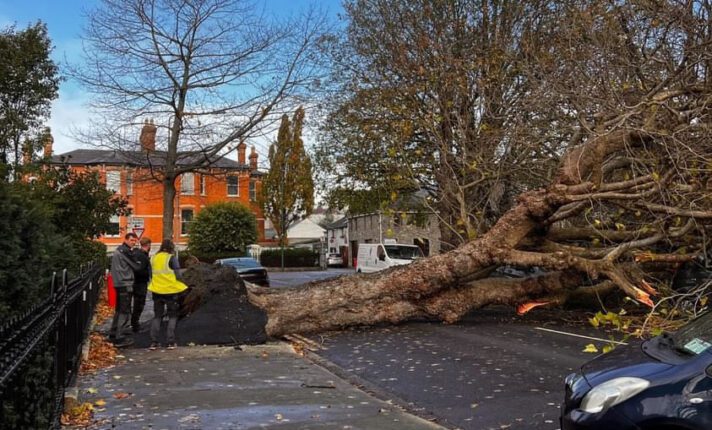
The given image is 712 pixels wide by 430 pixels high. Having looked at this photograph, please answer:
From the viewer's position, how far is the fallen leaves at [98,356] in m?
9.29

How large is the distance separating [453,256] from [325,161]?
10.9m

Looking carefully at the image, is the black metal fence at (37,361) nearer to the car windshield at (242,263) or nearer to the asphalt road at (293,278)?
the car windshield at (242,263)

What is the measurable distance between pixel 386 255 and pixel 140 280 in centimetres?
1774

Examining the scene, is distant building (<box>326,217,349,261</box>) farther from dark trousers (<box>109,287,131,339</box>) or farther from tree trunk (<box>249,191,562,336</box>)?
dark trousers (<box>109,287,131,339</box>)

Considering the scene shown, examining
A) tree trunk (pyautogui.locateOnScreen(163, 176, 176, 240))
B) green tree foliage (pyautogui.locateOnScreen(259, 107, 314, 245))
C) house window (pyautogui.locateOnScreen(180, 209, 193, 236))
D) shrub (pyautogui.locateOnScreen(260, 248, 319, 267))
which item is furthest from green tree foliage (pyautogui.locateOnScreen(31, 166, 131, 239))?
house window (pyautogui.locateOnScreen(180, 209, 193, 236))

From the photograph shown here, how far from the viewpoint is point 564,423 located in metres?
4.82

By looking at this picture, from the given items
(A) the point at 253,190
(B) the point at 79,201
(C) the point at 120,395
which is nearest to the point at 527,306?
(C) the point at 120,395

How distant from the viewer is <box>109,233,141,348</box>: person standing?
11523 mm

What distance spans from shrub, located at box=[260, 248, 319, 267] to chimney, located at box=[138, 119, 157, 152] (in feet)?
108

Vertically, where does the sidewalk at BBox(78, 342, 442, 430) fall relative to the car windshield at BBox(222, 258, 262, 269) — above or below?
below

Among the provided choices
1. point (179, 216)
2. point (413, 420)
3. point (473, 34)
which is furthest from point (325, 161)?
point (179, 216)

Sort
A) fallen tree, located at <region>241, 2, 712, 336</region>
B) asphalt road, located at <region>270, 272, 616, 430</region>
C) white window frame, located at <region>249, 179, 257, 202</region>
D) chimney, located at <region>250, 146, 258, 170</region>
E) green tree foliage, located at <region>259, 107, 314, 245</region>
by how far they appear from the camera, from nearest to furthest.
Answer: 1. asphalt road, located at <region>270, 272, 616, 430</region>
2. fallen tree, located at <region>241, 2, 712, 336</region>
3. chimney, located at <region>250, 146, 258, 170</region>
4. green tree foliage, located at <region>259, 107, 314, 245</region>
5. white window frame, located at <region>249, 179, 257, 202</region>

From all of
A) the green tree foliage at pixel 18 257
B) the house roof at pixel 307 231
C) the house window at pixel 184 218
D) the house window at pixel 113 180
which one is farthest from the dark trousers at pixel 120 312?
the house roof at pixel 307 231

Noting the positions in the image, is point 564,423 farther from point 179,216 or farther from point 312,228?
point 312,228
